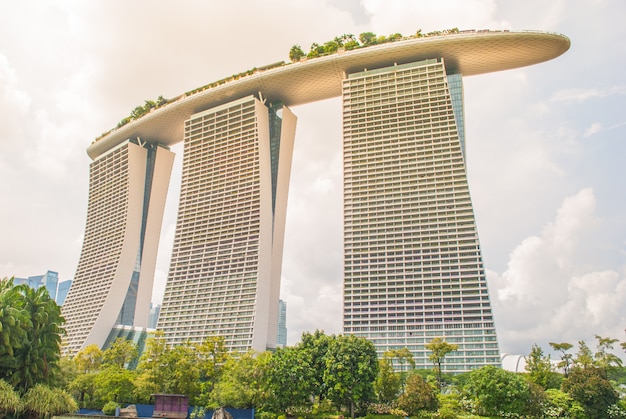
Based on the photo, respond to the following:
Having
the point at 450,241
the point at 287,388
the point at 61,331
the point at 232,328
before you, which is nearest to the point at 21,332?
the point at 61,331

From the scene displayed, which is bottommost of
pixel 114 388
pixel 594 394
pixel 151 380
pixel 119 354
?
pixel 594 394

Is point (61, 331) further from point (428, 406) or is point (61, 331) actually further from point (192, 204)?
point (192, 204)

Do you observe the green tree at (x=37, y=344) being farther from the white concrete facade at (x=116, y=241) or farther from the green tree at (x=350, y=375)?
the white concrete facade at (x=116, y=241)

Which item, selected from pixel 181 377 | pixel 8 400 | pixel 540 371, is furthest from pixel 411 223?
pixel 8 400

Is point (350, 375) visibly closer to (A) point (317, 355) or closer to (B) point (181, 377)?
(A) point (317, 355)

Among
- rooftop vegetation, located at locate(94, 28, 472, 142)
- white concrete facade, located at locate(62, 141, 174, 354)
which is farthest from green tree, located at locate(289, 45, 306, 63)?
white concrete facade, located at locate(62, 141, 174, 354)

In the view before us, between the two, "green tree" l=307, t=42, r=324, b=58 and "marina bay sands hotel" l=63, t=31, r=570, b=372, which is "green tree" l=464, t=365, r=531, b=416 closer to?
"marina bay sands hotel" l=63, t=31, r=570, b=372
